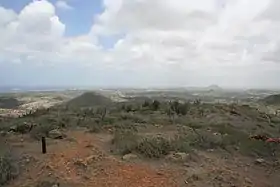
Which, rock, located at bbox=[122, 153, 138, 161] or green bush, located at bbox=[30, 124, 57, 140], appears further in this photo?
green bush, located at bbox=[30, 124, 57, 140]

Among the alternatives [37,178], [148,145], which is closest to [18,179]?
[37,178]

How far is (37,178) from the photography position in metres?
8.61

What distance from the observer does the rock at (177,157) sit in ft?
33.2

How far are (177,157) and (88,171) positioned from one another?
2.64m

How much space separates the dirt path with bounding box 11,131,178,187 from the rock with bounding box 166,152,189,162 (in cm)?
91

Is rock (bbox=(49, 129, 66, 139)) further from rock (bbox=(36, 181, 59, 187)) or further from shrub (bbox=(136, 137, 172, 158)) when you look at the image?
rock (bbox=(36, 181, 59, 187))

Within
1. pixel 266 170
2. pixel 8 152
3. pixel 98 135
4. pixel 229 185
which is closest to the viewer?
pixel 229 185

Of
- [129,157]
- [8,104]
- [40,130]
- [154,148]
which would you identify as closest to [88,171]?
[129,157]

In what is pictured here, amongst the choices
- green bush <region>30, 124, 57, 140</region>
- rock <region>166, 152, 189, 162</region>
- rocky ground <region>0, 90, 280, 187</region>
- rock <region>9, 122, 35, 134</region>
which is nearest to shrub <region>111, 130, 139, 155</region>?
rocky ground <region>0, 90, 280, 187</region>

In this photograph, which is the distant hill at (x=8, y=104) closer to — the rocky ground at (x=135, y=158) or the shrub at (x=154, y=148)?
the rocky ground at (x=135, y=158)

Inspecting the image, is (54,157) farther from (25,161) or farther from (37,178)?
(37,178)

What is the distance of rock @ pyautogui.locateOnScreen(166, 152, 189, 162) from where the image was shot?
10118 mm

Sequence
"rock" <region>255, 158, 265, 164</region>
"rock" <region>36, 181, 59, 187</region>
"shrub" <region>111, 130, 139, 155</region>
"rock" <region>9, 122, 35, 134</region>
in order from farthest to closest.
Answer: "rock" <region>9, 122, 35, 134</region>, "shrub" <region>111, 130, 139, 155</region>, "rock" <region>255, 158, 265, 164</region>, "rock" <region>36, 181, 59, 187</region>

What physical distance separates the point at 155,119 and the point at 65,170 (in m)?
8.83
